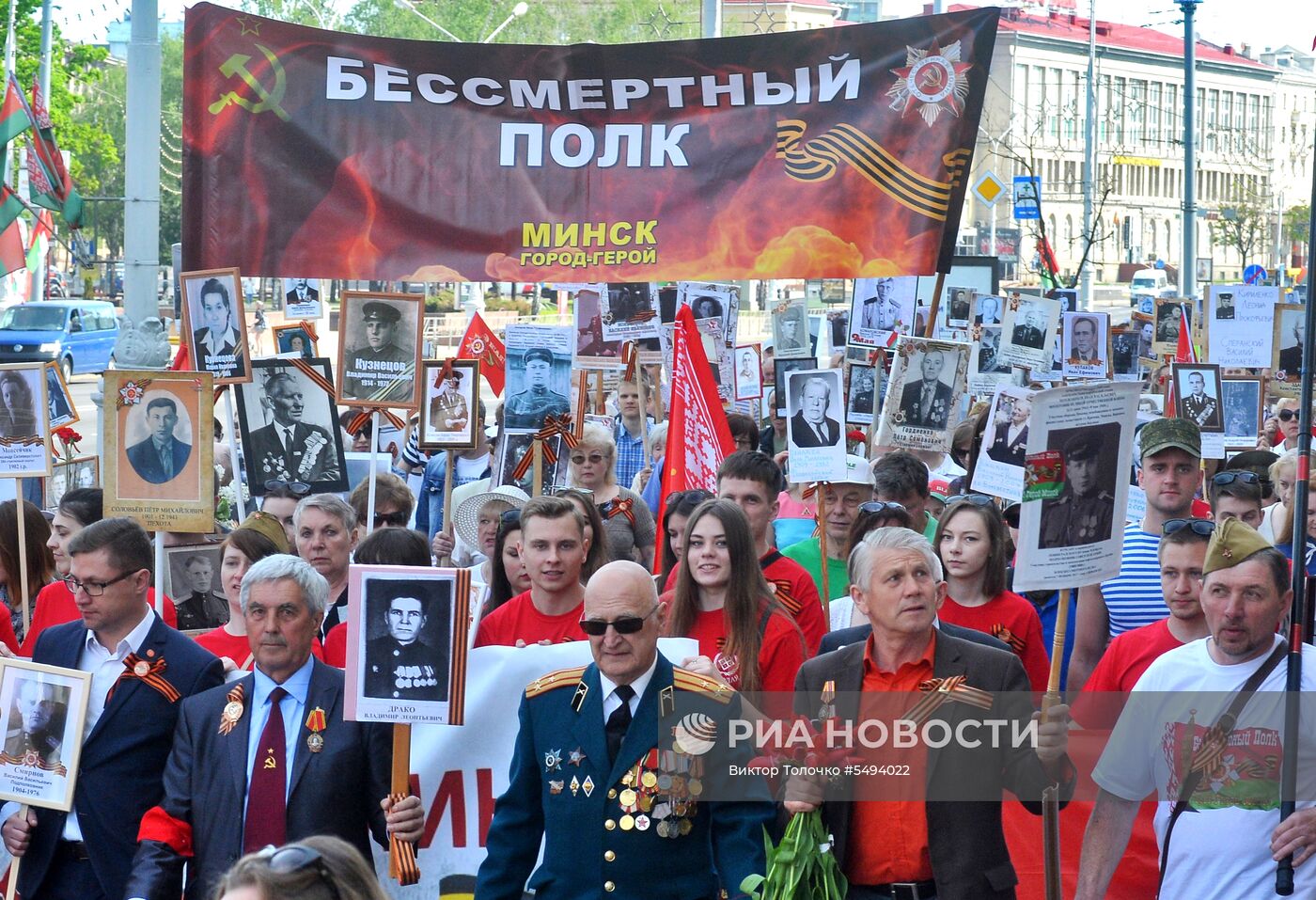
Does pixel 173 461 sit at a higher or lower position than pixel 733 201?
lower

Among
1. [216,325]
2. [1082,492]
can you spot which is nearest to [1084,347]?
[216,325]

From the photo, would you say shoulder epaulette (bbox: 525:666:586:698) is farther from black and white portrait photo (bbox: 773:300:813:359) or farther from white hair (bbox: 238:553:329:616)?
black and white portrait photo (bbox: 773:300:813:359)

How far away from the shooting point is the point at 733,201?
8.46m

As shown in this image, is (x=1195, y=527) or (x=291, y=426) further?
(x=291, y=426)

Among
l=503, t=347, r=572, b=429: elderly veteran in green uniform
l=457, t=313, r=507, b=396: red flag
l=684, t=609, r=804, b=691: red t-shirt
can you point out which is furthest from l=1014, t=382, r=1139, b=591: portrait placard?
l=457, t=313, r=507, b=396: red flag

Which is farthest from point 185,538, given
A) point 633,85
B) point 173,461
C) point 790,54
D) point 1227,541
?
point 1227,541

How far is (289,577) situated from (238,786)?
1.92 ft

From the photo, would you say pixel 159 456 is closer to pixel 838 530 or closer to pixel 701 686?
pixel 838 530

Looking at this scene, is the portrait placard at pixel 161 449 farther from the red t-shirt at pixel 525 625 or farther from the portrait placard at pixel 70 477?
the portrait placard at pixel 70 477

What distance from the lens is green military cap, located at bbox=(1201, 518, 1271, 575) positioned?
15.3 ft

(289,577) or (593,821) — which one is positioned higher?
(289,577)

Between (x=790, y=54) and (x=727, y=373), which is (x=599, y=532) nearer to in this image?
(x=790, y=54)

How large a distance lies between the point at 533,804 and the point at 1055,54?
89978 mm

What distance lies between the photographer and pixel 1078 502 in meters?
4.63
